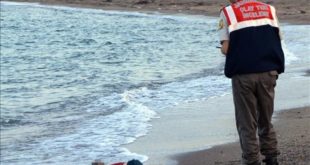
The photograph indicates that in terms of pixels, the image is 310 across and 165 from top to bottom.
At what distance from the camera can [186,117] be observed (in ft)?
41.0

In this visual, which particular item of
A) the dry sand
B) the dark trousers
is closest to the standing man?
the dark trousers

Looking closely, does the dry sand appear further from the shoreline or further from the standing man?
the shoreline

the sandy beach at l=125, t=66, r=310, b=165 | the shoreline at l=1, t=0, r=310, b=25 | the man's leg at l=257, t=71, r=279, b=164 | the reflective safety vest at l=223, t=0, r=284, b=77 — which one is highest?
the reflective safety vest at l=223, t=0, r=284, b=77

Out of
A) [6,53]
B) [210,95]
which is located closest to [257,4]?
[210,95]

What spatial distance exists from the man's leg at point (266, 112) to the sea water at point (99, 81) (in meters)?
2.79

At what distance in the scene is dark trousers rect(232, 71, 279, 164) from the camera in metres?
6.57

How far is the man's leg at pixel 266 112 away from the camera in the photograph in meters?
6.58

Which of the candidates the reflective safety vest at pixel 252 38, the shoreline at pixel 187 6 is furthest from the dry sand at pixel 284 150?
the shoreline at pixel 187 6

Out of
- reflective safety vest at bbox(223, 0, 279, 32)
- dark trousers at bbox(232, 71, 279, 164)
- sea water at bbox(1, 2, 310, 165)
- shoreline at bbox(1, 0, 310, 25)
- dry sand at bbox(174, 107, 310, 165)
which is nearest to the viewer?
reflective safety vest at bbox(223, 0, 279, 32)

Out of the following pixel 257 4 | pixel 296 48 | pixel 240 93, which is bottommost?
pixel 296 48

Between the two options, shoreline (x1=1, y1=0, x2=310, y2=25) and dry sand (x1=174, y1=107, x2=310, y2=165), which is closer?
dry sand (x1=174, y1=107, x2=310, y2=165)

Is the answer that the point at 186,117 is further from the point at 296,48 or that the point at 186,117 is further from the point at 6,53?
the point at 6,53

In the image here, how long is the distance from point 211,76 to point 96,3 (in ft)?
136

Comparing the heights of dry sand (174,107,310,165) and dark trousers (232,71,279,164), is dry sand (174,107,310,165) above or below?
below
